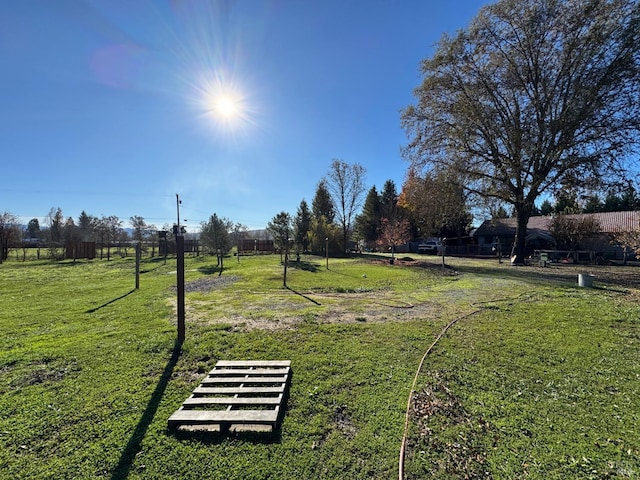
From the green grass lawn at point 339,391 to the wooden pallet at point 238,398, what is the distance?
0.36 feet

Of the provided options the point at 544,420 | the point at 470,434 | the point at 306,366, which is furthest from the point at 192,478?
the point at 544,420

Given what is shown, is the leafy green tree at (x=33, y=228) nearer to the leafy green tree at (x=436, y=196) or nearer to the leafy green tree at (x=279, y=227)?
the leafy green tree at (x=279, y=227)

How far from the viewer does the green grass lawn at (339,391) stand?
2258 mm

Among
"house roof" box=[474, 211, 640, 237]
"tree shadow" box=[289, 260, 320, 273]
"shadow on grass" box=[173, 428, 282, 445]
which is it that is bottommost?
"shadow on grass" box=[173, 428, 282, 445]

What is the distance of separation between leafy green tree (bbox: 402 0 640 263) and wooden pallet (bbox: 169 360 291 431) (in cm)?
1775

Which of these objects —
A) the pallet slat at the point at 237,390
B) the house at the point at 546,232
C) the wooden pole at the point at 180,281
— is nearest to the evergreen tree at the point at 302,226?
the house at the point at 546,232

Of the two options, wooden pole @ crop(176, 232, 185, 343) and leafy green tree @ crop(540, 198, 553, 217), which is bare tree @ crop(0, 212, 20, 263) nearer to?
wooden pole @ crop(176, 232, 185, 343)

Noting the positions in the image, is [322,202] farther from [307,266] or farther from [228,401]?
[228,401]

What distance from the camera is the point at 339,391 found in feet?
10.8

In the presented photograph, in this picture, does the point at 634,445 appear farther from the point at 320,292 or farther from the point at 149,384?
the point at 320,292

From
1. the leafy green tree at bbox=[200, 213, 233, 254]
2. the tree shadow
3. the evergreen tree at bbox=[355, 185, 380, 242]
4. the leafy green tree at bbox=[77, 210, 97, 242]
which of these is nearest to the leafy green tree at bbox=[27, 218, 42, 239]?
the leafy green tree at bbox=[77, 210, 97, 242]

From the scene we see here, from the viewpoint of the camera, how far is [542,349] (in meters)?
4.52

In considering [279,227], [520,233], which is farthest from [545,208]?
[279,227]

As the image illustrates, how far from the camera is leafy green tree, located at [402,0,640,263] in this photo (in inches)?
570
